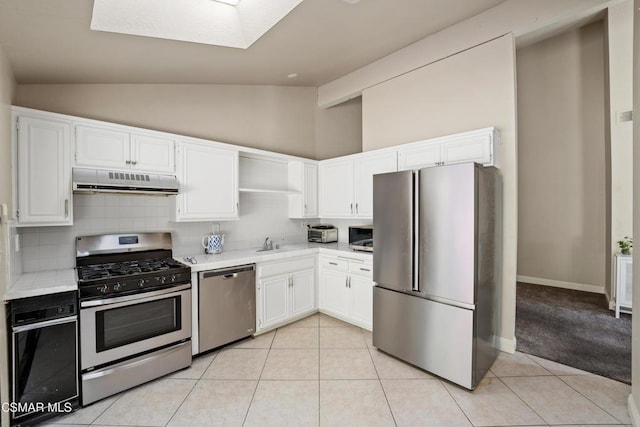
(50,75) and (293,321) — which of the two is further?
(293,321)

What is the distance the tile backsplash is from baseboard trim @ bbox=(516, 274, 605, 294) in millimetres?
3781

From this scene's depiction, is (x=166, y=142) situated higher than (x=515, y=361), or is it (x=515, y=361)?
(x=166, y=142)

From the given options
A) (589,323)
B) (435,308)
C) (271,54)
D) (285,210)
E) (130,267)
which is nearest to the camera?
(435,308)

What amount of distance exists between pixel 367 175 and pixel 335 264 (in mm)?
1190

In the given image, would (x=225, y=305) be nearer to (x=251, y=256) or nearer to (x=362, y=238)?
(x=251, y=256)

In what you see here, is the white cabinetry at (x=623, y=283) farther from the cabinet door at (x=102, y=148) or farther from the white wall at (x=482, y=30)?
the cabinet door at (x=102, y=148)

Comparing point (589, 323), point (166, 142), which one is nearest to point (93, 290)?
point (166, 142)

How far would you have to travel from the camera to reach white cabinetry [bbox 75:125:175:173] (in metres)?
2.38

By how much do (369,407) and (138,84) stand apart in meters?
3.71

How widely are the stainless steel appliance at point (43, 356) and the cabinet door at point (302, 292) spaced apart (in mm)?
2048

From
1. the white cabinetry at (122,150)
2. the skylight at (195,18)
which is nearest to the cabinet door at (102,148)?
the white cabinetry at (122,150)

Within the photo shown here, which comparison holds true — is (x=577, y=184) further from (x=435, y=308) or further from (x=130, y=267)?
(x=130, y=267)

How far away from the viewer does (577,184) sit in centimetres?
480

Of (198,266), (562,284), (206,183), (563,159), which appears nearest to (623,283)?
(562,284)
